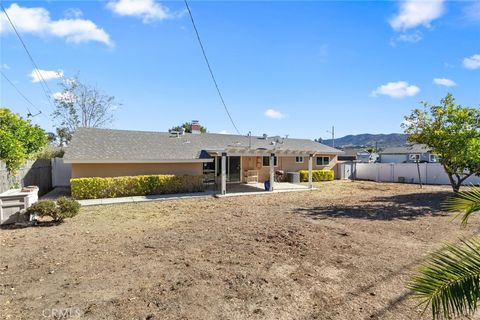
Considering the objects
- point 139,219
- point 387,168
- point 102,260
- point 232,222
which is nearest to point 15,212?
point 139,219

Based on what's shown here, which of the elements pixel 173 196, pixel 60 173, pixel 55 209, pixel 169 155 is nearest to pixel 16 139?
pixel 55 209

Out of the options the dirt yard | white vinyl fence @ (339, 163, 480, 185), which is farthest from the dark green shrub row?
white vinyl fence @ (339, 163, 480, 185)

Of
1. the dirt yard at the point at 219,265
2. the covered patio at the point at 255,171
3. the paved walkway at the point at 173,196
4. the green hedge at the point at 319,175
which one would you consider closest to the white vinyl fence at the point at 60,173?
the paved walkway at the point at 173,196

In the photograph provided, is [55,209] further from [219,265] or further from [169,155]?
[169,155]

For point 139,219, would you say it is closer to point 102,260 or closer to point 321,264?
point 102,260

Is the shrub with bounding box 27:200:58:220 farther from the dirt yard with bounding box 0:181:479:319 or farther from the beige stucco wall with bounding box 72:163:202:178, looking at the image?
the beige stucco wall with bounding box 72:163:202:178

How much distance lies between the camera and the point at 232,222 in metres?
9.63

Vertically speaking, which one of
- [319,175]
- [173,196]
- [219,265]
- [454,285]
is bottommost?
[219,265]

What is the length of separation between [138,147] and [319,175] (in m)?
15.2

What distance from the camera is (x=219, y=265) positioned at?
19.1ft

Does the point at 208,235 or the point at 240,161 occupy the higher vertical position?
the point at 240,161

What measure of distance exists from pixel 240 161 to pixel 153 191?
764cm

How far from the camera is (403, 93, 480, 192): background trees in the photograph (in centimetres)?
1155

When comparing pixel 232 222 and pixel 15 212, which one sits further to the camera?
pixel 232 222
